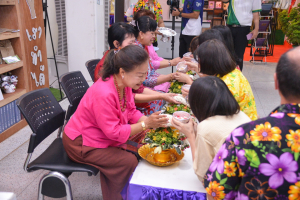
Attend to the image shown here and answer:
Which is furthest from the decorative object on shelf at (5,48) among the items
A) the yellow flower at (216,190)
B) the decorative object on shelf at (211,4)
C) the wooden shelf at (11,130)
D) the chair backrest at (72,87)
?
the decorative object on shelf at (211,4)

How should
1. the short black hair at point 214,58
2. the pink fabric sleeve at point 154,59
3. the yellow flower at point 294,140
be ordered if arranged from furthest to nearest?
the pink fabric sleeve at point 154,59, the short black hair at point 214,58, the yellow flower at point 294,140

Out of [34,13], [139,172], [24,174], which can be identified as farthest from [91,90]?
[34,13]

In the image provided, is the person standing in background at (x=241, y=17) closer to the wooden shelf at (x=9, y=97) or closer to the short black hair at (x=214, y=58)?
the short black hair at (x=214, y=58)

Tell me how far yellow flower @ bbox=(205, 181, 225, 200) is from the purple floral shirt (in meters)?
0.06

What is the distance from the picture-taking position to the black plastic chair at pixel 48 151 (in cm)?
157

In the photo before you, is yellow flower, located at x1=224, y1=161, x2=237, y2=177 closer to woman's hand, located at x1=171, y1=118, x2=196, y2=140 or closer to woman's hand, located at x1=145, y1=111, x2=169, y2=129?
woman's hand, located at x1=171, y1=118, x2=196, y2=140

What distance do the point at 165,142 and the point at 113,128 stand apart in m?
0.32

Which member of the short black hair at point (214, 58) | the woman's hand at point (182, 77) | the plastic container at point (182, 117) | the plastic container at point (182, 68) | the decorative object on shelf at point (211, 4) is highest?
the decorative object on shelf at point (211, 4)

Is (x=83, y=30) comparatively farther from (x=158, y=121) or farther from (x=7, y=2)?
(x=158, y=121)

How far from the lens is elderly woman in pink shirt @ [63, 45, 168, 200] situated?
5.23 ft

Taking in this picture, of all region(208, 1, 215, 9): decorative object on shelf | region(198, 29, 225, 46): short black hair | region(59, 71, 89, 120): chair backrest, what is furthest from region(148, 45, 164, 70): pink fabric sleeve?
region(208, 1, 215, 9): decorative object on shelf

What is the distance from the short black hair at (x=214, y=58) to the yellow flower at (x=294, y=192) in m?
1.19

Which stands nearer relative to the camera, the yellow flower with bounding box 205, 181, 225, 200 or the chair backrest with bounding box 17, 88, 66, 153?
the yellow flower with bounding box 205, 181, 225, 200

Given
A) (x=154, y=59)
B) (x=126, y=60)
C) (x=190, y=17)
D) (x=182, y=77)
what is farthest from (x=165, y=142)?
(x=190, y=17)
